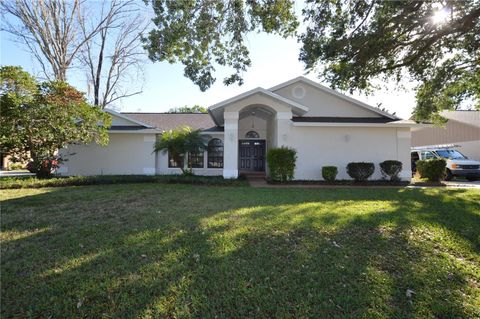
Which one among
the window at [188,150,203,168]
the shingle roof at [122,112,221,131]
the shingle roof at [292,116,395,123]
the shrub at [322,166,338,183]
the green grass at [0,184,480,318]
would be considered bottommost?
the green grass at [0,184,480,318]

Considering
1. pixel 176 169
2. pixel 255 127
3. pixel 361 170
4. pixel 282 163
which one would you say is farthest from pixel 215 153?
pixel 361 170

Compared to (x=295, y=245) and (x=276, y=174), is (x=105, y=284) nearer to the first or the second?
(x=295, y=245)

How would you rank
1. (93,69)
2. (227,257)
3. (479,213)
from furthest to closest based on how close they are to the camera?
1. (93,69)
2. (479,213)
3. (227,257)

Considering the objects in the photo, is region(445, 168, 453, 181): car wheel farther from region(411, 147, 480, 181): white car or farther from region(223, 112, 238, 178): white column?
region(223, 112, 238, 178): white column

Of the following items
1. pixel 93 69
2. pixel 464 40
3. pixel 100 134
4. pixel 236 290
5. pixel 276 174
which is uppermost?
pixel 93 69

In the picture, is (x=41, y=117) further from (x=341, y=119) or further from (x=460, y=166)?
(x=460, y=166)

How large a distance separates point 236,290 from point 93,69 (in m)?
27.9

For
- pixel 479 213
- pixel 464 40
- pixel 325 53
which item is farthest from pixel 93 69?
pixel 479 213

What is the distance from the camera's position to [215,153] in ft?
60.4

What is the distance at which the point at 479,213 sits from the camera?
689cm

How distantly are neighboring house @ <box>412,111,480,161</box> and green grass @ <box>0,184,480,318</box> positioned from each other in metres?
22.3

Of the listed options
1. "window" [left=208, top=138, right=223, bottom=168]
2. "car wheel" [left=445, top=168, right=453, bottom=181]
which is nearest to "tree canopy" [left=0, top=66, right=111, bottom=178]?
"window" [left=208, top=138, right=223, bottom=168]

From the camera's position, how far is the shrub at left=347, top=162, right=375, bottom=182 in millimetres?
13961

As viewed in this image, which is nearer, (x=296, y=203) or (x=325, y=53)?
(x=296, y=203)
